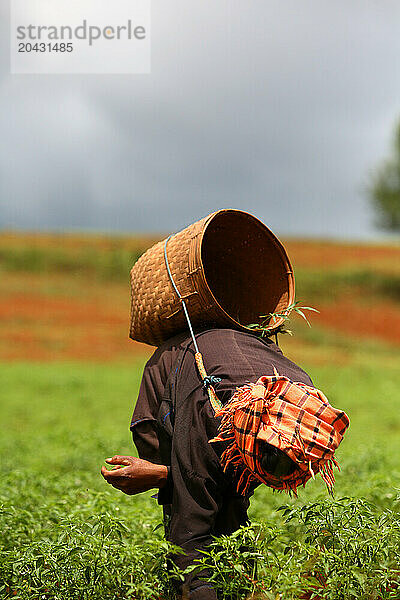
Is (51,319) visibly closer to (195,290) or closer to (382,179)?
(382,179)

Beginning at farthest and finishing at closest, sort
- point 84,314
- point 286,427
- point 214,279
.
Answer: point 84,314
point 214,279
point 286,427

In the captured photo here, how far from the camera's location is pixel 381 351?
800 inches

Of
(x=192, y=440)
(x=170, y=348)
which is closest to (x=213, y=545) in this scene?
(x=192, y=440)

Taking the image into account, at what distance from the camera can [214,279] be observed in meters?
3.18

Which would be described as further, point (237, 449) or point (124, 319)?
point (124, 319)

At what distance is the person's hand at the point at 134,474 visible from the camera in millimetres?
2539

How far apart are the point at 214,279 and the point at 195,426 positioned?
86 centimetres

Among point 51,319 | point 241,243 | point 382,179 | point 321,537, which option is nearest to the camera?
point 321,537


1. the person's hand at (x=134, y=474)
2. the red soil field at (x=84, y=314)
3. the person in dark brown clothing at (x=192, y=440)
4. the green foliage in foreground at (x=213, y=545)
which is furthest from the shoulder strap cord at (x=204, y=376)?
the red soil field at (x=84, y=314)

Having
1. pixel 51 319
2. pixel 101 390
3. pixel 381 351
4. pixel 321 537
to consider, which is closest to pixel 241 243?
pixel 321 537

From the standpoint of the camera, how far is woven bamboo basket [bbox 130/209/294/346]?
273cm

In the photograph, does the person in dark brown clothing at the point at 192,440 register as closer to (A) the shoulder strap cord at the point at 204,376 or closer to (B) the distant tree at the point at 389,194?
(A) the shoulder strap cord at the point at 204,376

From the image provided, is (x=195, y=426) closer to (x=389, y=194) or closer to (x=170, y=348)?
(x=170, y=348)

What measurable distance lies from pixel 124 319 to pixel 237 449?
21.6 metres
